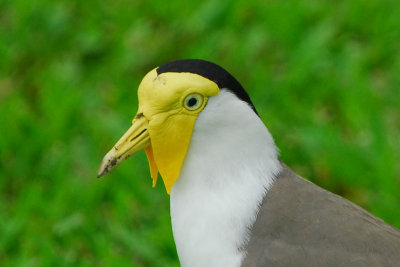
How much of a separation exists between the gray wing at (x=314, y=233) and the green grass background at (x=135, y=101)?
103cm

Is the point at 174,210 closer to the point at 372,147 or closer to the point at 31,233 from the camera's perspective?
the point at 31,233

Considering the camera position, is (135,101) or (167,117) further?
(135,101)

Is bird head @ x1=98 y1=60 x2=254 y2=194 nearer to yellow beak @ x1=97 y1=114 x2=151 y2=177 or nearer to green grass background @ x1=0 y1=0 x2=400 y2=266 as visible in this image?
yellow beak @ x1=97 y1=114 x2=151 y2=177

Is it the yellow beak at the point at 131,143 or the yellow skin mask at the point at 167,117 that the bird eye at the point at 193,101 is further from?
the yellow beak at the point at 131,143

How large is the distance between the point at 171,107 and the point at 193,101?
8cm

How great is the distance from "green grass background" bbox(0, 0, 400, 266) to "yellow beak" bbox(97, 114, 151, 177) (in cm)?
91

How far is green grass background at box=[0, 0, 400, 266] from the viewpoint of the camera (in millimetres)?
3615

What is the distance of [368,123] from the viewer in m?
3.99

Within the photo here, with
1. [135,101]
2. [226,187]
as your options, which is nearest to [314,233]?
[226,187]

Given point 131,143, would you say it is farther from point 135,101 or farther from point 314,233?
point 135,101

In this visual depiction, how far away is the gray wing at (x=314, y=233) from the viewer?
7.90ft

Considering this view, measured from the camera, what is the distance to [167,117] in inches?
98.2

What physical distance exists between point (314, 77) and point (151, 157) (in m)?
2.14

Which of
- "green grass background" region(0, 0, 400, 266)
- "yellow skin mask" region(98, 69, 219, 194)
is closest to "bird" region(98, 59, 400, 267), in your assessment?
"yellow skin mask" region(98, 69, 219, 194)
